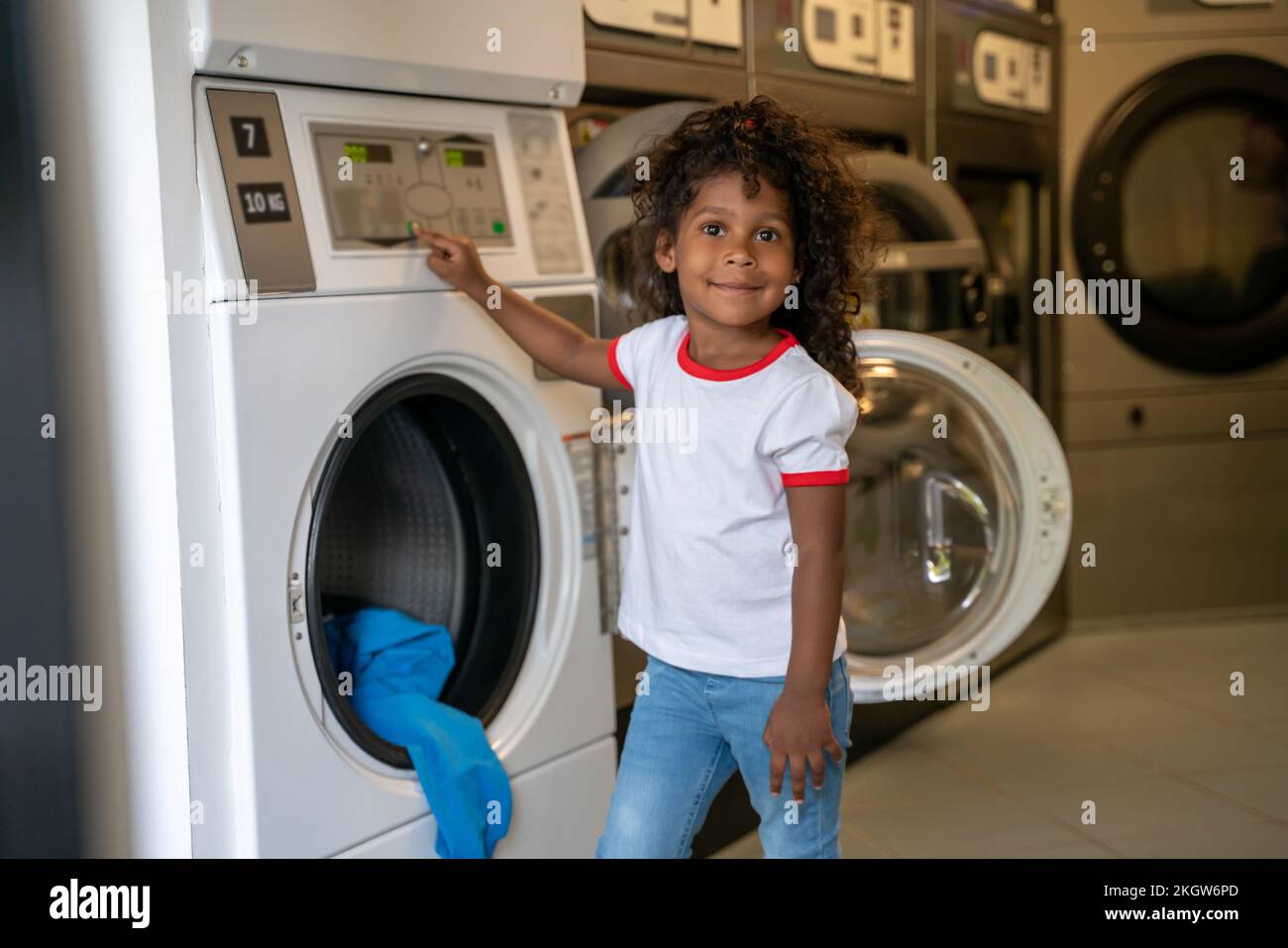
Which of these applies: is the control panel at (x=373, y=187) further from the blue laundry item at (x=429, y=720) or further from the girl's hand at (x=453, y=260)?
the blue laundry item at (x=429, y=720)

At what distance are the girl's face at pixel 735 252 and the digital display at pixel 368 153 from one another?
343 millimetres

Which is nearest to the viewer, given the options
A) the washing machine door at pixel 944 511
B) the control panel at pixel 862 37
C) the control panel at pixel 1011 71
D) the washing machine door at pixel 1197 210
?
the washing machine door at pixel 944 511

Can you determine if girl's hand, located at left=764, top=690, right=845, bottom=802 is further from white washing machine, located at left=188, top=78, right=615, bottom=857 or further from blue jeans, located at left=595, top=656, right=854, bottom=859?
white washing machine, located at left=188, top=78, right=615, bottom=857

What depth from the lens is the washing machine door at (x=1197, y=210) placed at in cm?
316

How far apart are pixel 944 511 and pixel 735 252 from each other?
81 cm

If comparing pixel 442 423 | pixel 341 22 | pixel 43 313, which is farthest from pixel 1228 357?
pixel 43 313

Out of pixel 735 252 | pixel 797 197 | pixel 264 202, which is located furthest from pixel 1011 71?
pixel 264 202

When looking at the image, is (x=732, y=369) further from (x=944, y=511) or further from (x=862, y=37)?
(x=862, y=37)

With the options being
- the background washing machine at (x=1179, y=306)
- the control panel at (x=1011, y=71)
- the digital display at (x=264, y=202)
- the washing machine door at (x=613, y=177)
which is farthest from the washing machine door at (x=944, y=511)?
the background washing machine at (x=1179, y=306)

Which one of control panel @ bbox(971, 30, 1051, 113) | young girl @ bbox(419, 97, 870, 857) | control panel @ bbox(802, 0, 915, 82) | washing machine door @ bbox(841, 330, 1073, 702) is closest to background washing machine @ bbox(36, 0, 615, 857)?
young girl @ bbox(419, 97, 870, 857)

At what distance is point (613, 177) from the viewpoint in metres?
1.72

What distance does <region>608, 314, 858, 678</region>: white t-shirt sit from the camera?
4.09 feet
